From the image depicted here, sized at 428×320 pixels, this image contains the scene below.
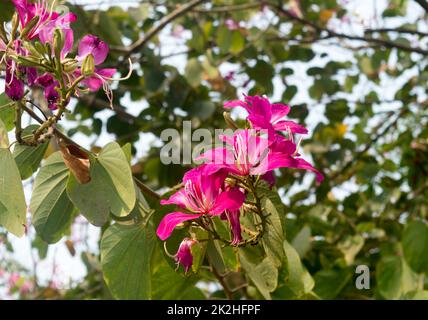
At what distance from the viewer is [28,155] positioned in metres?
0.98

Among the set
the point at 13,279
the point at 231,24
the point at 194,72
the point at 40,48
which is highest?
the point at 231,24

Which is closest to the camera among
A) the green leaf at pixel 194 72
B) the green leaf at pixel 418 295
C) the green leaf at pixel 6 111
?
the green leaf at pixel 6 111

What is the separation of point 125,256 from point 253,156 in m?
0.32

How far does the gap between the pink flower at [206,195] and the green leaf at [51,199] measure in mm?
239

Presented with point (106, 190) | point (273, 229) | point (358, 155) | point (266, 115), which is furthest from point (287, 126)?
point (358, 155)

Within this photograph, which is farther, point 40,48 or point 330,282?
point 330,282

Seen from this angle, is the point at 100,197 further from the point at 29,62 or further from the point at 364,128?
the point at 364,128

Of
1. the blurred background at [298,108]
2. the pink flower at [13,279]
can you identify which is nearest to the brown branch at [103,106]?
the blurred background at [298,108]

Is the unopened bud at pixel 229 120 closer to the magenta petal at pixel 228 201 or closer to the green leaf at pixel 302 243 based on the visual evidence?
the magenta petal at pixel 228 201

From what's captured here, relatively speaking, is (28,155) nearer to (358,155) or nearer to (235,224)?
(235,224)

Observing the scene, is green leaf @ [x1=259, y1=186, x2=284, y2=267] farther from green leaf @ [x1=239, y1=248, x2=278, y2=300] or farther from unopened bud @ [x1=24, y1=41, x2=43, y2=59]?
unopened bud @ [x1=24, y1=41, x2=43, y2=59]

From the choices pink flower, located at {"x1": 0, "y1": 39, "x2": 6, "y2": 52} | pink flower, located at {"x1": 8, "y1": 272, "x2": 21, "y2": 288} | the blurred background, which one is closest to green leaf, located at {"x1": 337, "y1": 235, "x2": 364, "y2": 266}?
the blurred background

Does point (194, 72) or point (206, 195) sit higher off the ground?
point (194, 72)

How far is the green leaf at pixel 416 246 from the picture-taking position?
6.11ft
